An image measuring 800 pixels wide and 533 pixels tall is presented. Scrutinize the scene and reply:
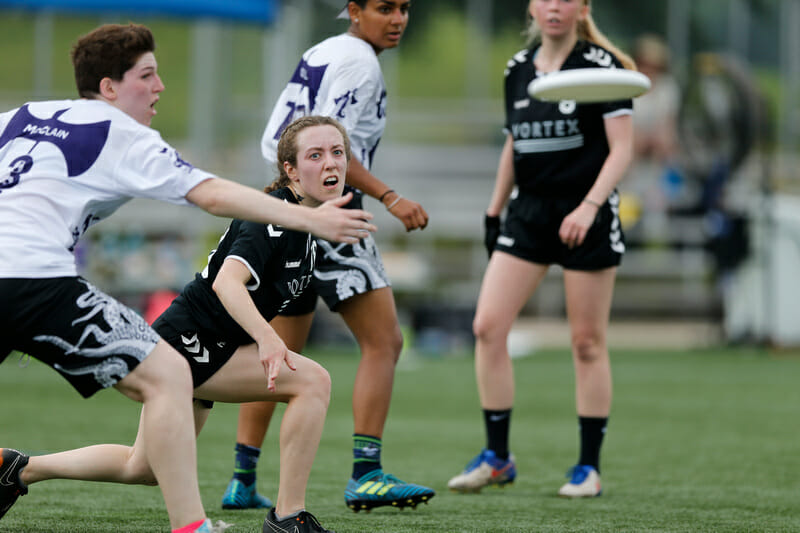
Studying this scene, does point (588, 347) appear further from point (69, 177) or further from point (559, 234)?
point (69, 177)

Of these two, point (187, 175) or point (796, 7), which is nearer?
point (187, 175)

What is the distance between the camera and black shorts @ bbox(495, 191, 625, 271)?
466 centimetres

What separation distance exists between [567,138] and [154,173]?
2.23 metres

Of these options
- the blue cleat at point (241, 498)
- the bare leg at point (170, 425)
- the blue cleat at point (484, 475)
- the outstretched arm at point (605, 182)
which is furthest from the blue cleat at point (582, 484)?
the bare leg at point (170, 425)

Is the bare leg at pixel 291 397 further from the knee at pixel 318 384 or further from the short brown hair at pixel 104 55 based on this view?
the short brown hair at pixel 104 55

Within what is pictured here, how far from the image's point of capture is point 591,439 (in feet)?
15.5

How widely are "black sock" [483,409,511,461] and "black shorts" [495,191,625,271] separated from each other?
0.65 metres

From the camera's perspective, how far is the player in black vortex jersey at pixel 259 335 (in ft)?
10.9

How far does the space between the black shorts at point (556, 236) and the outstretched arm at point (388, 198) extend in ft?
2.35

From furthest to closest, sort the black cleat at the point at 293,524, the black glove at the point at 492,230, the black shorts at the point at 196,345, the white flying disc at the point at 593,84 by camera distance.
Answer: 1. the black glove at the point at 492,230
2. the white flying disc at the point at 593,84
3. the black shorts at the point at 196,345
4. the black cleat at the point at 293,524

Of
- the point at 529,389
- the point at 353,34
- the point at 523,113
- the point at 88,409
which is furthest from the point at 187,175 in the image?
the point at 529,389

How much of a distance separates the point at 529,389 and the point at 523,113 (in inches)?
199

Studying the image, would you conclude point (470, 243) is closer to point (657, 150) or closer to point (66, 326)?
point (657, 150)

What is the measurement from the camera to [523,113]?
481 centimetres
